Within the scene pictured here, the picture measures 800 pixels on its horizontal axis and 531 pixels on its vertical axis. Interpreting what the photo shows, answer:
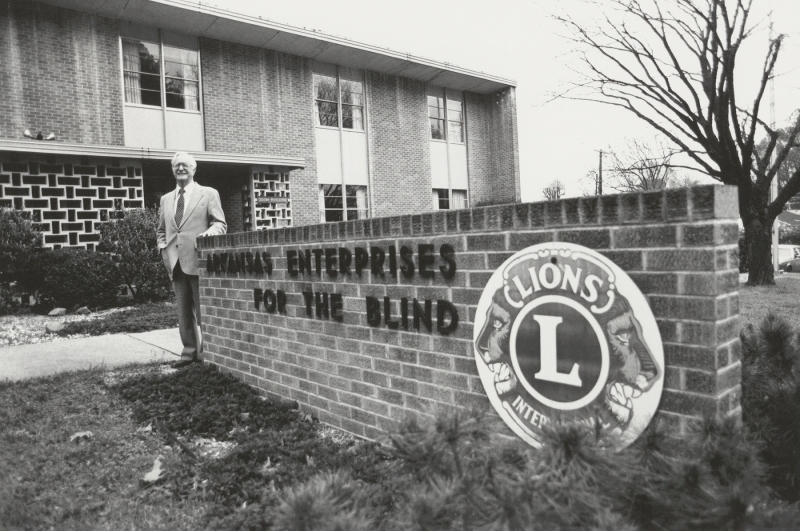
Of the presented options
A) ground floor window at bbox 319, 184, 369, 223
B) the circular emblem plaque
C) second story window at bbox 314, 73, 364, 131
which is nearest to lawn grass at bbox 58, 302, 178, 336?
the circular emblem plaque

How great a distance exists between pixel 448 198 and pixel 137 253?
13.3 metres

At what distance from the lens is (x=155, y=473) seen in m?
3.46

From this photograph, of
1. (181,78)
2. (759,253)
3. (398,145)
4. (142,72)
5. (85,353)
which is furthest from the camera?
(398,145)

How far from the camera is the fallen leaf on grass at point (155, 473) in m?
3.39

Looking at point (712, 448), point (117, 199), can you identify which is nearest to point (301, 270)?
point (712, 448)

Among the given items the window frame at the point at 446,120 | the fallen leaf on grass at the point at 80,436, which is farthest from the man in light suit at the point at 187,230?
the window frame at the point at 446,120

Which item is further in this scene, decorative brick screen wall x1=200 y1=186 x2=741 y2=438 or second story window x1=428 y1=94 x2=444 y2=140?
Answer: second story window x1=428 y1=94 x2=444 y2=140

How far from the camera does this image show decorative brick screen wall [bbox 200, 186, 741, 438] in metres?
2.17

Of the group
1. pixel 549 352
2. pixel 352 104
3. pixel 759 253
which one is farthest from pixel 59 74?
pixel 759 253

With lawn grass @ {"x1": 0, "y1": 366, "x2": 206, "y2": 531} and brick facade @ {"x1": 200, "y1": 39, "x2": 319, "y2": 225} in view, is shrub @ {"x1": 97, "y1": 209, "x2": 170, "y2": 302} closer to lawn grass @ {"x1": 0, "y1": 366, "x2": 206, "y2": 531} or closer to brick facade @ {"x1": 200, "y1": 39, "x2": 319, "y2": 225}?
brick facade @ {"x1": 200, "y1": 39, "x2": 319, "y2": 225}

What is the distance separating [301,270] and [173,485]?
182cm

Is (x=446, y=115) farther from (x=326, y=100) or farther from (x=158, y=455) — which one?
(x=158, y=455)

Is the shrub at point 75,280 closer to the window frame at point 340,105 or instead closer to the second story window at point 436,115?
the window frame at point 340,105

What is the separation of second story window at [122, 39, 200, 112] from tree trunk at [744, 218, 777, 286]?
1529 centimetres
